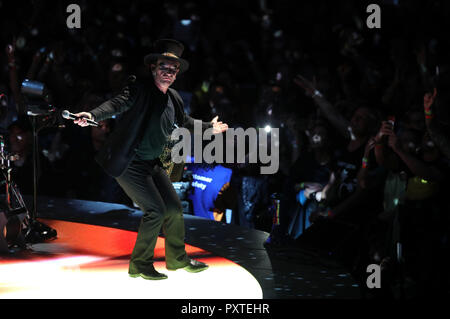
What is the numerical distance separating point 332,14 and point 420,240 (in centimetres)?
370

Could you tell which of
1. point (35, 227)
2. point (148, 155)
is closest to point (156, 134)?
point (148, 155)

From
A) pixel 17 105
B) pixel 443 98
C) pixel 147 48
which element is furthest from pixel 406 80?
pixel 17 105

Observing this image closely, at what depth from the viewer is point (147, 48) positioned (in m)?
7.07

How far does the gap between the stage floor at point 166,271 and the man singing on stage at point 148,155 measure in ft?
0.52

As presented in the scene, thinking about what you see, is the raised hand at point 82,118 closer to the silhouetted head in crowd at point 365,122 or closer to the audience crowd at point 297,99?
the audience crowd at point 297,99

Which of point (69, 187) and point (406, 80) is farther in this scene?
point (69, 187)

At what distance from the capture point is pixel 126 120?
3.52m

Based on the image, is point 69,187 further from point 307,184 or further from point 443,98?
point 443,98

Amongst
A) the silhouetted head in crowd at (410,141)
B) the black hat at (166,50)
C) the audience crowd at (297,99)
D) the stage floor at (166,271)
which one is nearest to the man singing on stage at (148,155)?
the black hat at (166,50)

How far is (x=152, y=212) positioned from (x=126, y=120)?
24.3 inches

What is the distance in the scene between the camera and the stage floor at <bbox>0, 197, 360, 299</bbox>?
3100 millimetres

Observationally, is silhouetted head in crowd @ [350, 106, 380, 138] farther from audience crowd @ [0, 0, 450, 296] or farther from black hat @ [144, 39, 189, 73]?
black hat @ [144, 39, 189, 73]

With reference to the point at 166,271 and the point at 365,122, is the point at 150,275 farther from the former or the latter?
→ the point at 365,122

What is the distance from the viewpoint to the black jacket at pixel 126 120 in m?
3.44
